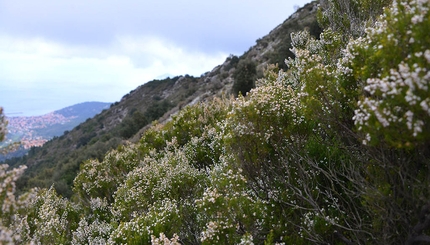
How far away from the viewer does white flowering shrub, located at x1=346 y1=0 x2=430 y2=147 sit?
369 centimetres

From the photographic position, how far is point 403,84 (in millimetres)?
3770

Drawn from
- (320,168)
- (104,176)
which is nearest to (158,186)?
(320,168)

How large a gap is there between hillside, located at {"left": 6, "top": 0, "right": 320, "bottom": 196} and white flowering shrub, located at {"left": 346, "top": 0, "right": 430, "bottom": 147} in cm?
2889

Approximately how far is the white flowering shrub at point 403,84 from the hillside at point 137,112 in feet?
94.8

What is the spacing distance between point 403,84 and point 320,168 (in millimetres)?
3425

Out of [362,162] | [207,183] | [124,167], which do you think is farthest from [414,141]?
[124,167]

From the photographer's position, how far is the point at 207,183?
10.7 meters

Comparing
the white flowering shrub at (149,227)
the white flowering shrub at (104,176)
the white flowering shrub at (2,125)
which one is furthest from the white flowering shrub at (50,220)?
the white flowering shrub at (2,125)

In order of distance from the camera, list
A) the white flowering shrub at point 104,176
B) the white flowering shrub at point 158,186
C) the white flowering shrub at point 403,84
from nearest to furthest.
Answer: the white flowering shrub at point 403,84 → the white flowering shrub at point 158,186 → the white flowering shrub at point 104,176

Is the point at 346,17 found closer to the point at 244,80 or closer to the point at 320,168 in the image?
the point at 320,168

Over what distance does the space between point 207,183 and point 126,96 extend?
9427cm

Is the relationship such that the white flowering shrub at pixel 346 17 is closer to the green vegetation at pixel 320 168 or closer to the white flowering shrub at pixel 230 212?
the green vegetation at pixel 320 168

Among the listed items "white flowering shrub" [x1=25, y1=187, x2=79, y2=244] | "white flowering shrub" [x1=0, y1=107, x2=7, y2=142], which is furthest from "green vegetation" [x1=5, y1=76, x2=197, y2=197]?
"white flowering shrub" [x1=0, y1=107, x2=7, y2=142]

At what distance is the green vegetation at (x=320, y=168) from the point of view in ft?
13.5
